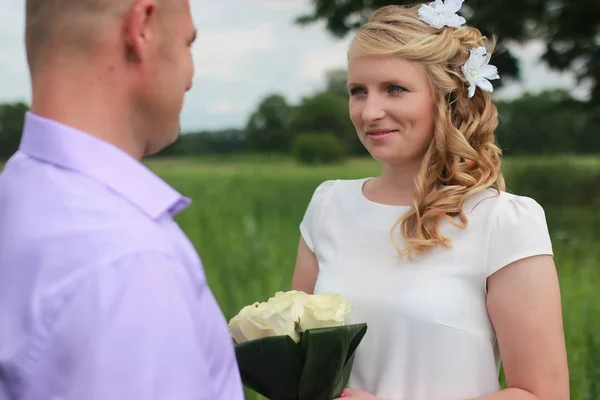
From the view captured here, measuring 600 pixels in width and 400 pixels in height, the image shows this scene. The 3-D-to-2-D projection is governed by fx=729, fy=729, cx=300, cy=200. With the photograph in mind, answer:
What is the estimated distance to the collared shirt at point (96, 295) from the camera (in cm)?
94

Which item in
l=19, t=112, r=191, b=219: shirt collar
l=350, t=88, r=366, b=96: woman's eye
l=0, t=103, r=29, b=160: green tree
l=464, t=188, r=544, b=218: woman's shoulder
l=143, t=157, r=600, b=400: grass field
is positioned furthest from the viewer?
l=0, t=103, r=29, b=160: green tree

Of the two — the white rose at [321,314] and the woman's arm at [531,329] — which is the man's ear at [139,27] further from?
the woman's arm at [531,329]

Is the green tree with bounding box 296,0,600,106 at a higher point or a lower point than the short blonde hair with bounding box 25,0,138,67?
lower

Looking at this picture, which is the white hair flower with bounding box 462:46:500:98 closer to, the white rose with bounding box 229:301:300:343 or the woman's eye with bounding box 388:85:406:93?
the woman's eye with bounding box 388:85:406:93

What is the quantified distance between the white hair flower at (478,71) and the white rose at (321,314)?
3.02 feet

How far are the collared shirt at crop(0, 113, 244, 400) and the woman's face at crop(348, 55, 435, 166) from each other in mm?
1377

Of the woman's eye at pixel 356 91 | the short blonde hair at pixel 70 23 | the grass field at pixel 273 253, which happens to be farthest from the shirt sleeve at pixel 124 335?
the grass field at pixel 273 253

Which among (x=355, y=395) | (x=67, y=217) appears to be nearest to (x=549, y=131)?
(x=355, y=395)

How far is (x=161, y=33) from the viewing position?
1.14 metres

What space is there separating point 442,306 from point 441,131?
57cm

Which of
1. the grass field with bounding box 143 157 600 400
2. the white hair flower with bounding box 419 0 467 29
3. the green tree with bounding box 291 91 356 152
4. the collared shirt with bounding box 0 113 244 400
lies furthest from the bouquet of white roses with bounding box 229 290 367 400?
the green tree with bounding box 291 91 356 152

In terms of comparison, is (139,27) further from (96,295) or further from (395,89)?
(395,89)

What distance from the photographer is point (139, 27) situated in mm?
1100

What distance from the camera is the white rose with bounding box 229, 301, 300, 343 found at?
1.90 metres
